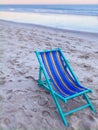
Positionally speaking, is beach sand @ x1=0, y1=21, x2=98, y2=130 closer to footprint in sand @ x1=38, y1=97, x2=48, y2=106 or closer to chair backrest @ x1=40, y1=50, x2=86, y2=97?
footprint in sand @ x1=38, y1=97, x2=48, y2=106

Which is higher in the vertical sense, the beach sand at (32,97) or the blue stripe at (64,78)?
the blue stripe at (64,78)

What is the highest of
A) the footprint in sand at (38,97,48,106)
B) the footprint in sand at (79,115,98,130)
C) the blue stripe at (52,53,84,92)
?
the blue stripe at (52,53,84,92)

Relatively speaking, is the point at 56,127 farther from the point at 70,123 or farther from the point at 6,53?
the point at 6,53

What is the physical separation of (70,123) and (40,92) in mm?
1024

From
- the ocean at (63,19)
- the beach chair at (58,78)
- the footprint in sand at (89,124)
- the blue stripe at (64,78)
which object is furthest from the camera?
the ocean at (63,19)

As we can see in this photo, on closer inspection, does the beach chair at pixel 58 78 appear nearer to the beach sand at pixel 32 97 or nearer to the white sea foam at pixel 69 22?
the beach sand at pixel 32 97

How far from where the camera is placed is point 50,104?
3289mm

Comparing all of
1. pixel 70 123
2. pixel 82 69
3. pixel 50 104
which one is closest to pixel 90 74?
pixel 82 69

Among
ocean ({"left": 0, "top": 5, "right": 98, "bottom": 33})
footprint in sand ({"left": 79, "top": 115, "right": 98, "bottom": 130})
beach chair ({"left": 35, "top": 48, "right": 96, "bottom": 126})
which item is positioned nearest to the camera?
footprint in sand ({"left": 79, "top": 115, "right": 98, "bottom": 130})

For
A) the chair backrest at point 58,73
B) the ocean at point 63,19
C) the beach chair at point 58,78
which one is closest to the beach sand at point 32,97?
the beach chair at point 58,78

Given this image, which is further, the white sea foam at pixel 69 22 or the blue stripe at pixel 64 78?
the white sea foam at pixel 69 22

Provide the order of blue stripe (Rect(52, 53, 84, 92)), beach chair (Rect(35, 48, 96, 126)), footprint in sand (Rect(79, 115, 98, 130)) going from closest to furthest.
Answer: footprint in sand (Rect(79, 115, 98, 130))
beach chair (Rect(35, 48, 96, 126))
blue stripe (Rect(52, 53, 84, 92))

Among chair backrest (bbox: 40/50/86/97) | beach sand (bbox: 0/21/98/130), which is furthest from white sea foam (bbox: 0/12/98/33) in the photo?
chair backrest (bbox: 40/50/86/97)

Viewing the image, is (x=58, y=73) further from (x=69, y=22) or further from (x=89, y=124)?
(x=69, y=22)
